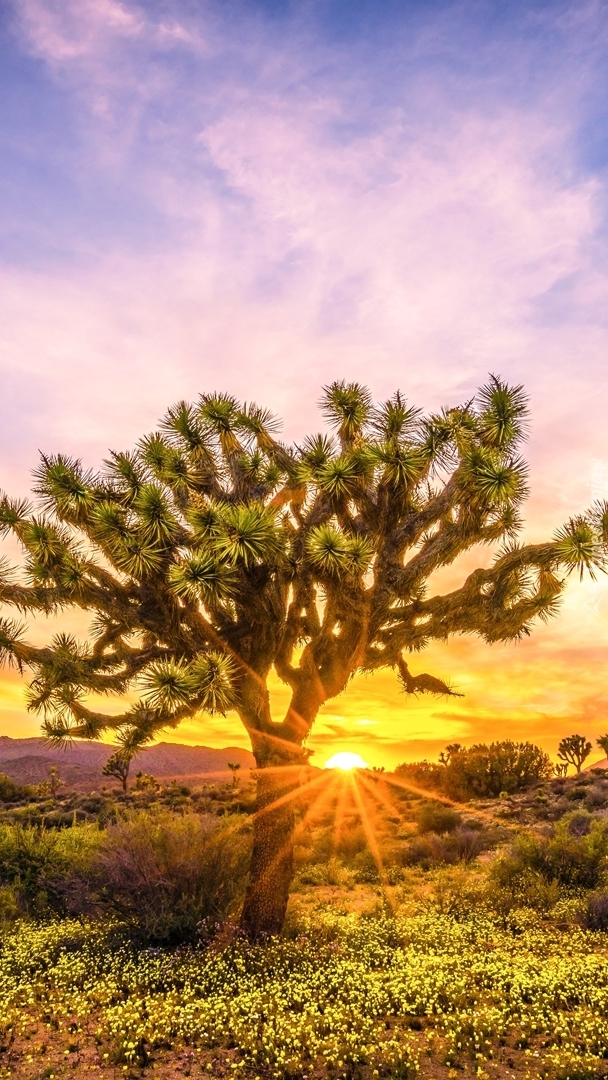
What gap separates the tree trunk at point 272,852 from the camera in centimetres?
1062

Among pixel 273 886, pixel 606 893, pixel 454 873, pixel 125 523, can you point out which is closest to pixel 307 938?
pixel 273 886

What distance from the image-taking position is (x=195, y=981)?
8.46m

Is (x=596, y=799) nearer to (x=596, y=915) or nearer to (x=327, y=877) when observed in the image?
(x=327, y=877)

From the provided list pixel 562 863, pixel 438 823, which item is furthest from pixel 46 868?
pixel 438 823

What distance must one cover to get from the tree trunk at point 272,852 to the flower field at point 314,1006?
1.85 feet

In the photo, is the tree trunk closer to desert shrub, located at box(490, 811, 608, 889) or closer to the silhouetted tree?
desert shrub, located at box(490, 811, 608, 889)

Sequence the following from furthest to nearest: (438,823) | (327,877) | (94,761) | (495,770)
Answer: (94,761) → (495,770) → (438,823) → (327,877)

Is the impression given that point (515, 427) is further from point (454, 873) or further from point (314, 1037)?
point (454, 873)

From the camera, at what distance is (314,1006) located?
23.6 ft

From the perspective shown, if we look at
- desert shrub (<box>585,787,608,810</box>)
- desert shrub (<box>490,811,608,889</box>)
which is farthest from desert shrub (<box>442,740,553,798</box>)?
desert shrub (<box>490,811,608,889</box>)

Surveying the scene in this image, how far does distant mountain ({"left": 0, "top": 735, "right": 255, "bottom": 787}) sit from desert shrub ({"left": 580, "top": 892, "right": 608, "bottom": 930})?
3741 cm

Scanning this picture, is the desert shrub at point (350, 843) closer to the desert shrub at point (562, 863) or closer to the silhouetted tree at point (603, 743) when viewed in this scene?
the desert shrub at point (562, 863)

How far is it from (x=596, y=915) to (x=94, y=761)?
199ft

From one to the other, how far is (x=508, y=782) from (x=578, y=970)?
25074 mm
